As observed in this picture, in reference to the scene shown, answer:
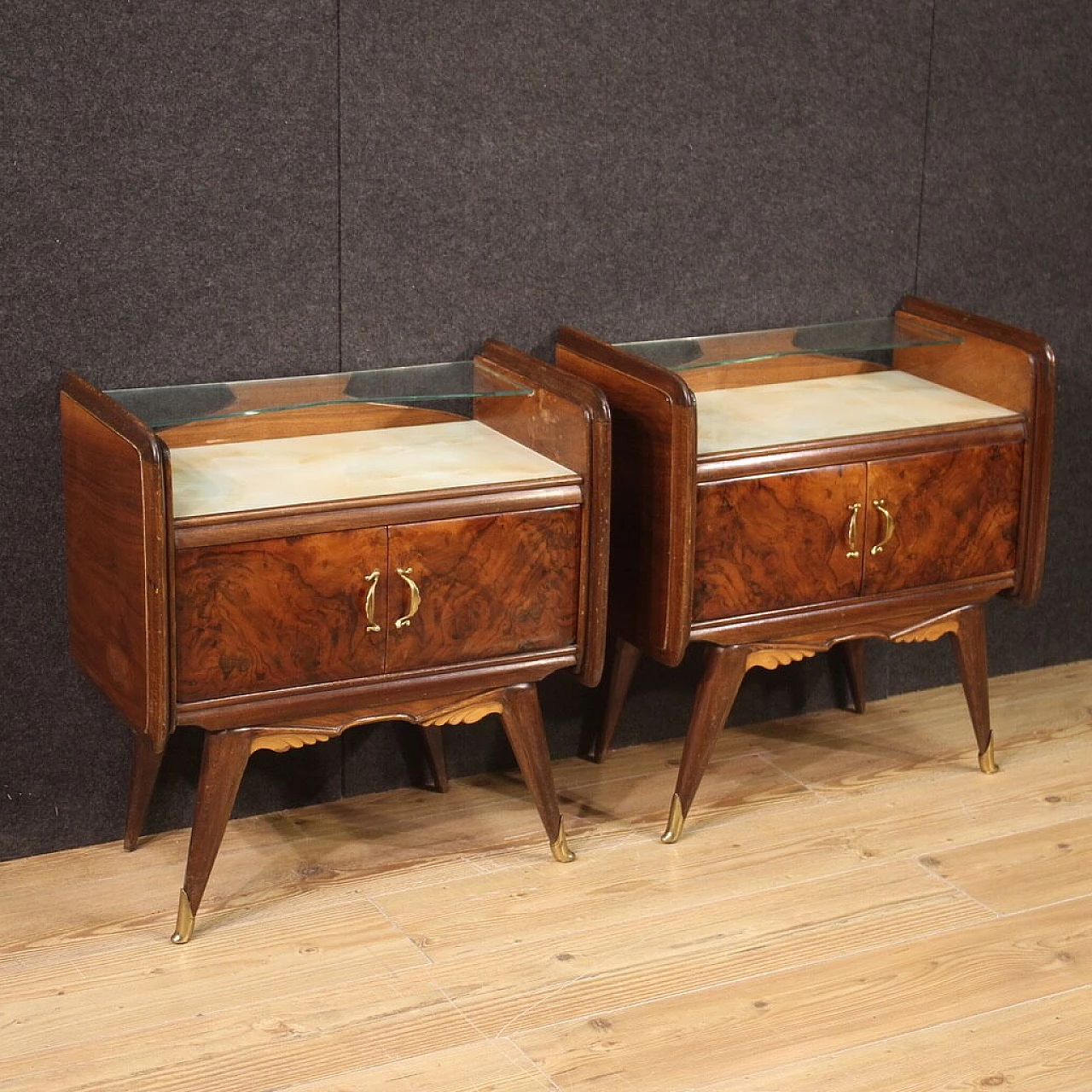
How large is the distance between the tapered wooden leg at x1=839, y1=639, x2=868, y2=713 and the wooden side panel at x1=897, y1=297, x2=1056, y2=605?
31 cm

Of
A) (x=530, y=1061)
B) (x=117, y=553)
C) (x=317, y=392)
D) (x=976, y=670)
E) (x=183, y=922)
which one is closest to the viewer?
(x=530, y=1061)

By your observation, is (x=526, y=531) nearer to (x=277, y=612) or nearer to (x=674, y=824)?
(x=277, y=612)

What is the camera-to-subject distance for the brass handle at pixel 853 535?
7.33 feet

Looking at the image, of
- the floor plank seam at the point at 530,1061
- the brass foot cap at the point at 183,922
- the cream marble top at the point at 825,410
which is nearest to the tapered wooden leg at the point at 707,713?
the cream marble top at the point at 825,410

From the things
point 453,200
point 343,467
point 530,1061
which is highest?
point 453,200

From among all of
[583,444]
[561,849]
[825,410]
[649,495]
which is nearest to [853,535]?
[825,410]

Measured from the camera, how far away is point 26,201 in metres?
2.00

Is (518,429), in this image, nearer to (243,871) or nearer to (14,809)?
(243,871)

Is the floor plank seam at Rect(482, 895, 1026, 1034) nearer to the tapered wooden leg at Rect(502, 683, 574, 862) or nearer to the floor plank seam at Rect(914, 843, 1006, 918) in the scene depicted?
the floor plank seam at Rect(914, 843, 1006, 918)

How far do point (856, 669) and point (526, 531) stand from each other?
2.83 ft

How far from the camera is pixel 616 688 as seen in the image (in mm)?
2463

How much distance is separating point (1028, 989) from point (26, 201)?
146 cm

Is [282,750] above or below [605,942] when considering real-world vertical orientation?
above

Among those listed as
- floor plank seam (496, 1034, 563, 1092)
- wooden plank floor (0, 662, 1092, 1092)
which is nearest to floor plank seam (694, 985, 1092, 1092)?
wooden plank floor (0, 662, 1092, 1092)
